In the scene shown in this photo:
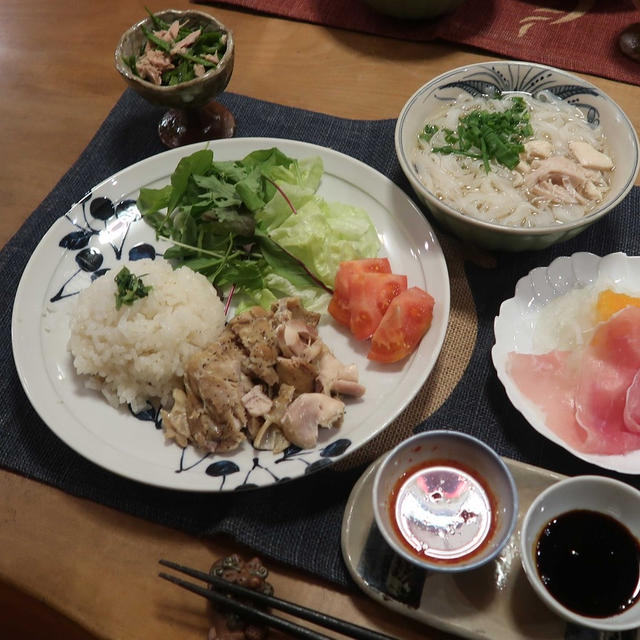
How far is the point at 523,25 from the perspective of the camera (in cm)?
318

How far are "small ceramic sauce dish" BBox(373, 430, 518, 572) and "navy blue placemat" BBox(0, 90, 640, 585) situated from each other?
0.73ft

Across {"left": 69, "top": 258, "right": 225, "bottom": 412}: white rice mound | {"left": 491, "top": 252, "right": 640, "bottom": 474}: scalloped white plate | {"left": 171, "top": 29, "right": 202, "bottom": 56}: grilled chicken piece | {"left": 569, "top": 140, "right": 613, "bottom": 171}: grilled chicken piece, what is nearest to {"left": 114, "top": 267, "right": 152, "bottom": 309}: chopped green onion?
{"left": 69, "top": 258, "right": 225, "bottom": 412}: white rice mound

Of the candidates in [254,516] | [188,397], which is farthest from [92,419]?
[254,516]

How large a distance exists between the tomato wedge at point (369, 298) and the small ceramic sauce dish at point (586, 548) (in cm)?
76

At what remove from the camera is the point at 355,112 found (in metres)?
2.93

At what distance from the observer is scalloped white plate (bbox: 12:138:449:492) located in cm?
179

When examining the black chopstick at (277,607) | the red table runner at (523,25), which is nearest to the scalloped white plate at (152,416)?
the black chopstick at (277,607)

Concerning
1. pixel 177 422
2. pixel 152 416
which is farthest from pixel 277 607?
pixel 152 416

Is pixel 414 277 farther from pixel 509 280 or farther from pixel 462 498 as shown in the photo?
pixel 462 498

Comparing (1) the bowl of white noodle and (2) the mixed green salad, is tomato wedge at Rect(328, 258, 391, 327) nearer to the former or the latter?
(2) the mixed green salad

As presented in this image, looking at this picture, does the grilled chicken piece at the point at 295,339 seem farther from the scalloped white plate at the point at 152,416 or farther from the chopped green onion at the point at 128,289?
the chopped green onion at the point at 128,289

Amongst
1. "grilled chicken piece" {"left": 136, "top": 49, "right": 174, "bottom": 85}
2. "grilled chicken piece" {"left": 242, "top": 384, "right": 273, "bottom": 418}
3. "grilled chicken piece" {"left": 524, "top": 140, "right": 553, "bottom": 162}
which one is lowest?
"grilled chicken piece" {"left": 242, "top": 384, "right": 273, "bottom": 418}

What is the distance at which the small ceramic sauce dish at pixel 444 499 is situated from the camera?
62.3 inches

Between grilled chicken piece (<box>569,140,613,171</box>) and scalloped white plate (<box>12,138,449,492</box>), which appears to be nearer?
scalloped white plate (<box>12,138,449,492</box>)
